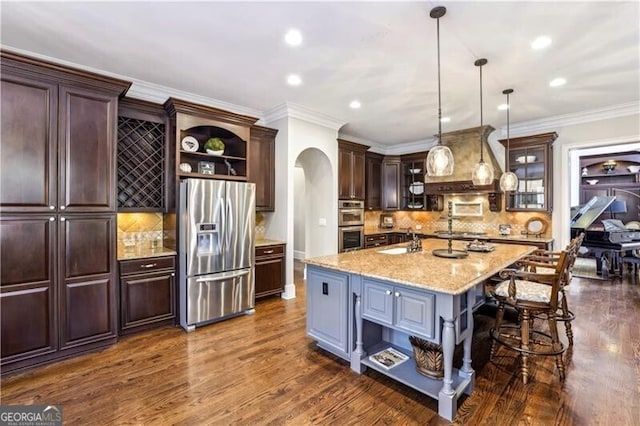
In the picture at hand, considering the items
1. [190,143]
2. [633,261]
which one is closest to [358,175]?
[190,143]

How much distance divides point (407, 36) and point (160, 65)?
252cm

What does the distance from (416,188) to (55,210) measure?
6.16 meters

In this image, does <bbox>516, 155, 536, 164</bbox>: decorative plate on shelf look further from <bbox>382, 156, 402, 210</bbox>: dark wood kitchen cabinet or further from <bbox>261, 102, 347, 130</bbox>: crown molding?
<bbox>261, 102, 347, 130</bbox>: crown molding

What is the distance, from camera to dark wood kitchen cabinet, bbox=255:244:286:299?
4.29m

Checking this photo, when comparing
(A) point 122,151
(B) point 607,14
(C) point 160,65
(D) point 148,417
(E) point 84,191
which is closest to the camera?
(D) point 148,417

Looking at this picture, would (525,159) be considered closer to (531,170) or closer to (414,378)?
(531,170)

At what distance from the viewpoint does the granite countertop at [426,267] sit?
2010 mm

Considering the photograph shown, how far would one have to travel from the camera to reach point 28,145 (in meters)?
2.54

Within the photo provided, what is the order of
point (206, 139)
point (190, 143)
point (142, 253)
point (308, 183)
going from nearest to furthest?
point (142, 253)
point (190, 143)
point (206, 139)
point (308, 183)

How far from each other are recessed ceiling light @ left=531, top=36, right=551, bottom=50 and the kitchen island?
2006 millimetres

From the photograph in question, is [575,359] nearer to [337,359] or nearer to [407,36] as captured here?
[337,359]

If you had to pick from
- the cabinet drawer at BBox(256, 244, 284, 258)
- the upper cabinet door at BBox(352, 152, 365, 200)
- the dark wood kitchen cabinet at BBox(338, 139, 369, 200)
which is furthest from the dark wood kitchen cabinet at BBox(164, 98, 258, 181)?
the upper cabinet door at BBox(352, 152, 365, 200)

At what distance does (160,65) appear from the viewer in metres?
3.19

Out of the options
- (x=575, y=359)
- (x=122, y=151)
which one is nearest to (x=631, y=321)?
(x=575, y=359)
